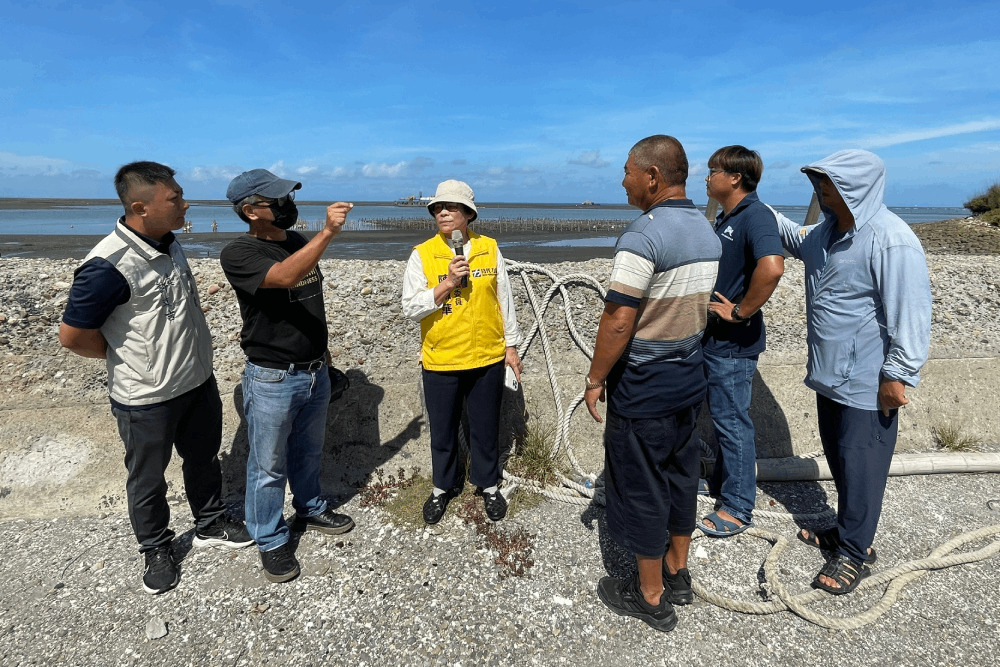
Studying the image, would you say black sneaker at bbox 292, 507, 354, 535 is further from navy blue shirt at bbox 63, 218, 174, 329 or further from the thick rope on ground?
navy blue shirt at bbox 63, 218, 174, 329

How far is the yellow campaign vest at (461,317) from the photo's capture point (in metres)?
3.36

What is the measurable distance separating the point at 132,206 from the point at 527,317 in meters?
2.94

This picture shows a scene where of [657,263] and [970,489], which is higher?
[657,263]

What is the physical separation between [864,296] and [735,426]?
44.4 inches

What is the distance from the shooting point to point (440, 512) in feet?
12.0

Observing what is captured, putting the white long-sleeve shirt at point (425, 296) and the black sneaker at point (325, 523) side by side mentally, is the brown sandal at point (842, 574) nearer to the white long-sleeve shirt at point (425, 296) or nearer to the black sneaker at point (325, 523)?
the white long-sleeve shirt at point (425, 296)

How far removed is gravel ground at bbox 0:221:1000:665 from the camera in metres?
2.63

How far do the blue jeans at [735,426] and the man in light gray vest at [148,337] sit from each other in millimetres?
3297

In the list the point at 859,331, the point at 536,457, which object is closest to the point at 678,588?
the point at 536,457

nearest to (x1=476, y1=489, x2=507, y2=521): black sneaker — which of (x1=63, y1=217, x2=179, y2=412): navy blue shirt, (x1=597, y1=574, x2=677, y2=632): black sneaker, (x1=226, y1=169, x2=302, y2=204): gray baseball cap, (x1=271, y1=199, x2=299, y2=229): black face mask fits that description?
A: (x1=597, y1=574, x2=677, y2=632): black sneaker

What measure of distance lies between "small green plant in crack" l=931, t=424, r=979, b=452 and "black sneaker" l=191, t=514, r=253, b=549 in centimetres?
567

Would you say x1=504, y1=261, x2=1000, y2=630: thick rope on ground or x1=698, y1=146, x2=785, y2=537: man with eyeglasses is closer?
x1=504, y1=261, x2=1000, y2=630: thick rope on ground

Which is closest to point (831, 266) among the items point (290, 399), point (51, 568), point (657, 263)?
point (657, 263)

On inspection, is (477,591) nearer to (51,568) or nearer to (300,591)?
(300,591)
